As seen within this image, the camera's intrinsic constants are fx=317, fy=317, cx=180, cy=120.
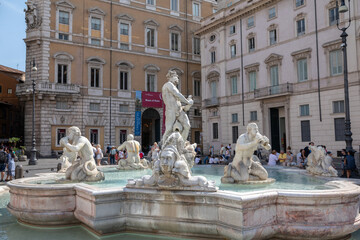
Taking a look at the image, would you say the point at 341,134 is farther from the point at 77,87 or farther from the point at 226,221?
the point at 77,87

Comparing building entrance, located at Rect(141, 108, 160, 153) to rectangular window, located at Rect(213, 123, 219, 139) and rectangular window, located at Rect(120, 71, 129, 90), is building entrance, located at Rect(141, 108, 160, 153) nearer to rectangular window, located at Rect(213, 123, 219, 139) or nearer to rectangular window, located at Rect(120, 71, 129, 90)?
rectangular window, located at Rect(120, 71, 129, 90)

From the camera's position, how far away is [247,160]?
6469 millimetres

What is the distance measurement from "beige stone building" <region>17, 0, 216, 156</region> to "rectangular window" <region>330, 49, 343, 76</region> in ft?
55.7

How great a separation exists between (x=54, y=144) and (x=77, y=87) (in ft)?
17.8

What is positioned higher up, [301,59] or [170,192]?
[301,59]

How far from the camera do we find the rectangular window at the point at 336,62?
2123 centimetres

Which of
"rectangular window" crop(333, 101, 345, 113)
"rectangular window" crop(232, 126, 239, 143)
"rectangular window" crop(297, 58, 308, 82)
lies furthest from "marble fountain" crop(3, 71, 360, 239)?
"rectangular window" crop(232, 126, 239, 143)

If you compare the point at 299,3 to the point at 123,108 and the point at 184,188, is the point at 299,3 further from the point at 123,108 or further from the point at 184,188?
the point at 184,188

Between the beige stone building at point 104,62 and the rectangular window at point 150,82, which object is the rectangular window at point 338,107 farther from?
the rectangular window at point 150,82

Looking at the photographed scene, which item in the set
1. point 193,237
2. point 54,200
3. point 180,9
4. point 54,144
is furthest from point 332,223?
point 180,9

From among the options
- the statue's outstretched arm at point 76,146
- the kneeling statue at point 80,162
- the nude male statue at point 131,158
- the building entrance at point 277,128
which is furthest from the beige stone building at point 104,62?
the statue's outstretched arm at point 76,146

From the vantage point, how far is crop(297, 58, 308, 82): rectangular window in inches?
928

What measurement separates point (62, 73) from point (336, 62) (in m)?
22.3

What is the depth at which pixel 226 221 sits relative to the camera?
179 inches
